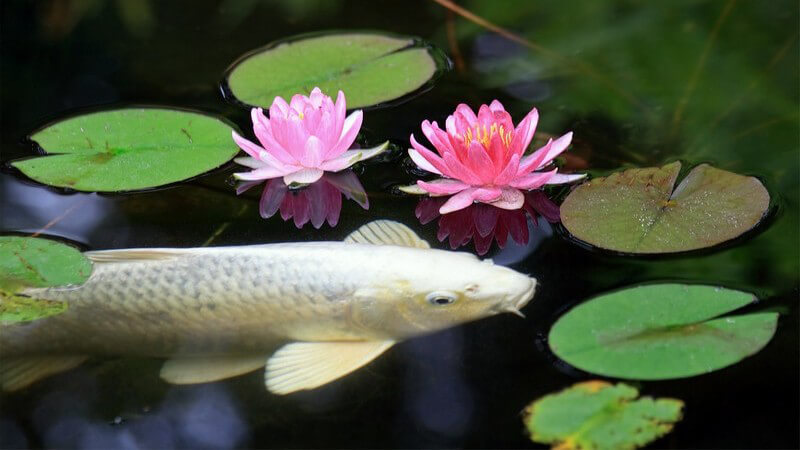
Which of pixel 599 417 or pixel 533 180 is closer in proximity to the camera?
pixel 599 417

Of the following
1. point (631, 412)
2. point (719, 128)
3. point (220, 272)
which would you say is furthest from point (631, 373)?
point (719, 128)

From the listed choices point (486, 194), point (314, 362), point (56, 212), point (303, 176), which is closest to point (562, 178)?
point (486, 194)

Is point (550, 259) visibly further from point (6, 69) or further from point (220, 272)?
point (6, 69)

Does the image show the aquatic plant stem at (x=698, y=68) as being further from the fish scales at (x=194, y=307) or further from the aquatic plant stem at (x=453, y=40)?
the fish scales at (x=194, y=307)

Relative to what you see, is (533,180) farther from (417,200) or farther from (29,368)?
(29,368)

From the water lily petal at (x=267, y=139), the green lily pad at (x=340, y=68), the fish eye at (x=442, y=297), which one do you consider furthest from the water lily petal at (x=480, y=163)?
the green lily pad at (x=340, y=68)

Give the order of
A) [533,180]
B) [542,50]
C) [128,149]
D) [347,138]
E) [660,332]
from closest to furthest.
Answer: [660,332] → [533,180] → [347,138] → [128,149] → [542,50]

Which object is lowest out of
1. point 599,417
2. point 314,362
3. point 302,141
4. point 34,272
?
point 599,417
